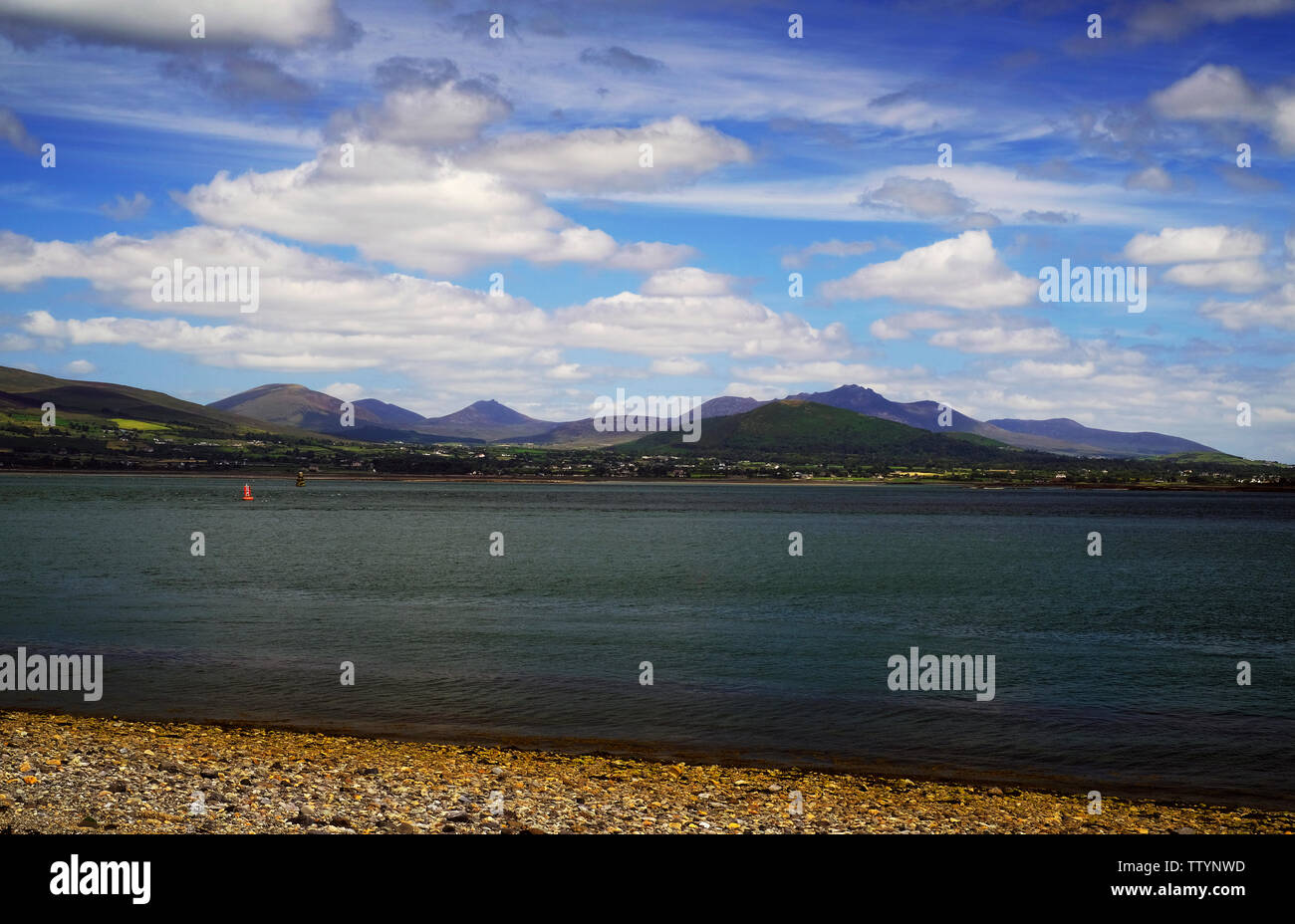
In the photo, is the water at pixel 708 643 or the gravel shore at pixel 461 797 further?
the water at pixel 708 643

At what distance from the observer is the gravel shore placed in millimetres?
15516

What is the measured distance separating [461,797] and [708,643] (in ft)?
74.1

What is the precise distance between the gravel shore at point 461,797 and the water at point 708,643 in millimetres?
2167

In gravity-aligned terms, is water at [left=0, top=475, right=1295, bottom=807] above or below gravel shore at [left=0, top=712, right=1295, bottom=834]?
below

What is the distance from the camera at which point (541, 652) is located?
3612 cm

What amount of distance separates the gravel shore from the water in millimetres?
2167

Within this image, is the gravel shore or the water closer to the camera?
the gravel shore

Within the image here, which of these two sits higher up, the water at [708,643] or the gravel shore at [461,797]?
the gravel shore at [461,797]

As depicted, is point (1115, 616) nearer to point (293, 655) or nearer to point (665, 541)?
point (293, 655)

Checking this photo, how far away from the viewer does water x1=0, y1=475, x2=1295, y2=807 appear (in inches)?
960

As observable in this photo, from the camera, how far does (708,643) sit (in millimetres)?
39000

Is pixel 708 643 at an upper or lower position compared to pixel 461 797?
lower

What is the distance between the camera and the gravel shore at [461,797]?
15.5 meters

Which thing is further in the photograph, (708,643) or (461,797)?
(708,643)
